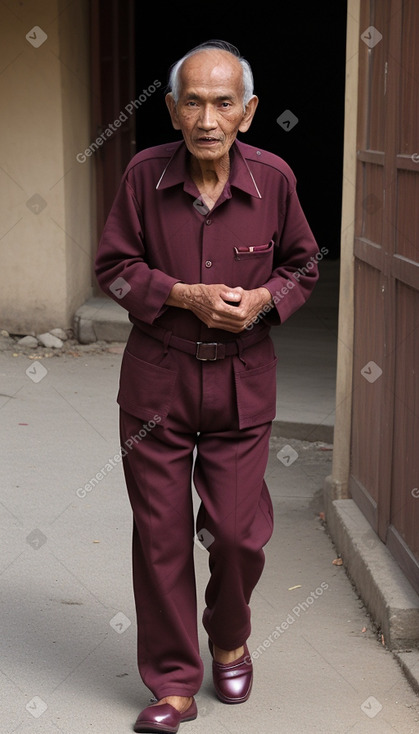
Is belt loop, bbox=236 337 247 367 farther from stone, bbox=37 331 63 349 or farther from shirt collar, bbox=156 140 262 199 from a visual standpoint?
stone, bbox=37 331 63 349

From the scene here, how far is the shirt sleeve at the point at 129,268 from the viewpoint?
10.3 ft

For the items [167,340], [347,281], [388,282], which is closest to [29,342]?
[347,281]

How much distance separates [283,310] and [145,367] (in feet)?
1.40

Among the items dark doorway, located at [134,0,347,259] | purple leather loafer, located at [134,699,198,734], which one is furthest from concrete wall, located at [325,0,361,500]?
dark doorway, located at [134,0,347,259]

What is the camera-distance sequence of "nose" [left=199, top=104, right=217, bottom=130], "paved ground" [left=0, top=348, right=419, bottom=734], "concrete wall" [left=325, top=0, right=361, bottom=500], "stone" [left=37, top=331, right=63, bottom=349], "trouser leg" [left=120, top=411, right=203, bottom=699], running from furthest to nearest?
"stone" [left=37, top=331, right=63, bottom=349] → "concrete wall" [left=325, top=0, right=361, bottom=500] → "paved ground" [left=0, top=348, right=419, bottom=734] → "trouser leg" [left=120, top=411, right=203, bottom=699] → "nose" [left=199, top=104, right=217, bottom=130]

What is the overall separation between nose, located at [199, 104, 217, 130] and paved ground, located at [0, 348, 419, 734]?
5.72 feet

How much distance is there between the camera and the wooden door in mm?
3900

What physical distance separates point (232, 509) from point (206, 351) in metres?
0.46

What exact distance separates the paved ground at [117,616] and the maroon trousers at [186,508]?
272 mm

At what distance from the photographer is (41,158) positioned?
8.15 metres

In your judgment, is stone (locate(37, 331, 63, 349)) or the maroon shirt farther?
stone (locate(37, 331, 63, 349))

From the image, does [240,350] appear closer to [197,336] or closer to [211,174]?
[197,336]

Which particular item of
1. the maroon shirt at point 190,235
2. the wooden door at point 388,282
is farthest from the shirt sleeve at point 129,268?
the wooden door at point 388,282

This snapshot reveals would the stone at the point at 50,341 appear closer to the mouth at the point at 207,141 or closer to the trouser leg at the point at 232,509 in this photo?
the trouser leg at the point at 232,509
